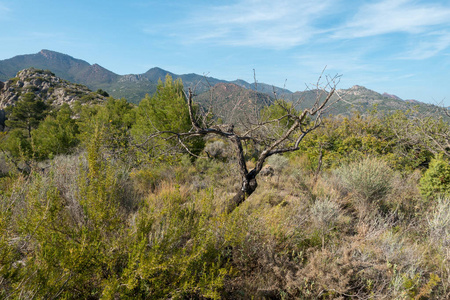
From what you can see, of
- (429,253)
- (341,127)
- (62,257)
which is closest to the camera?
→ (62,257)

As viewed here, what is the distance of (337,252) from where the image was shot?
285cm

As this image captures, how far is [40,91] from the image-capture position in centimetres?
6644

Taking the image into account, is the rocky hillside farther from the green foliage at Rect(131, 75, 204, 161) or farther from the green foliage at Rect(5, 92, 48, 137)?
the green foliage at Rect(131, 75, 204, 161)

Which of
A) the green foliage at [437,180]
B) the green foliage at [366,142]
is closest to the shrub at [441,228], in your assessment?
the green foliage at [437,180]

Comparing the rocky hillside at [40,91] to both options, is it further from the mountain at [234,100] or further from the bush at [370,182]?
the bush at [370,182]

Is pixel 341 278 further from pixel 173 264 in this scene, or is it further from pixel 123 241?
pixel 123 241

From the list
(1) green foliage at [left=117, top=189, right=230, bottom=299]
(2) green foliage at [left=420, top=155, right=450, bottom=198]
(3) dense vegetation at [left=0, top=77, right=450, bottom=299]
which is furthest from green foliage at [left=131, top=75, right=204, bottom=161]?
(2) green foliage at [left=420, top=155, right=450, bottom=198]

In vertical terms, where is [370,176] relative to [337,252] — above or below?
above

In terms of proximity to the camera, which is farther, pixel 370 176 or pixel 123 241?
pixel 370 176

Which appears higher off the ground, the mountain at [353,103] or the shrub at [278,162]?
the mountain at [353,103]

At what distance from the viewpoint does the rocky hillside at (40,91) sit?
5962 cm

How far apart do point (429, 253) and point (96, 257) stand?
4121 millimetres

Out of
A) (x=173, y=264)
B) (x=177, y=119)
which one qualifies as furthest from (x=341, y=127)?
(x=173, y=264)

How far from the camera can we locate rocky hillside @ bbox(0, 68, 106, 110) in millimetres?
59625
